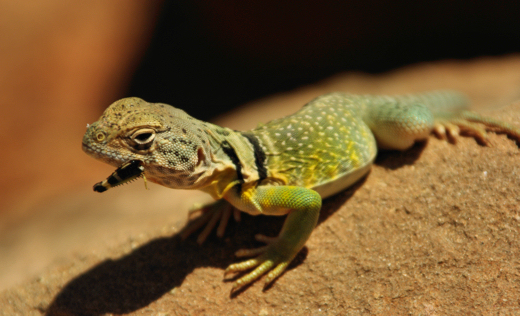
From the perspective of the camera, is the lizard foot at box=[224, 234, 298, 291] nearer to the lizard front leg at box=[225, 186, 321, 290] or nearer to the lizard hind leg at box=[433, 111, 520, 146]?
the lizard front leg at box=[225, 186, 321, 290]

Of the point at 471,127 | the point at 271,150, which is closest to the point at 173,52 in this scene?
the point at 271,150

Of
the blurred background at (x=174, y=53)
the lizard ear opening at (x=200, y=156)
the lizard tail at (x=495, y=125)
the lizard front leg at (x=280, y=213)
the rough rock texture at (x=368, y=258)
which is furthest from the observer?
the blurred background at (x=174, y=53)

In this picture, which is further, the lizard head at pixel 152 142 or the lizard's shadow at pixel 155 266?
the lizard's shadow at pixel 155 266

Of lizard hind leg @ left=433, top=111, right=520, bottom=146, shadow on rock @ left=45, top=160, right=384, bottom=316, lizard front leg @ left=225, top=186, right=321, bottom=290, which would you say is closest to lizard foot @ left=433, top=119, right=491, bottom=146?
lizard hind leg @ left=433, top=111, right=520, bottom=146

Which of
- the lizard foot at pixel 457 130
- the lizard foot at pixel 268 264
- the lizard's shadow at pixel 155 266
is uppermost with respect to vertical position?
the lizard foot at pixel 457 130

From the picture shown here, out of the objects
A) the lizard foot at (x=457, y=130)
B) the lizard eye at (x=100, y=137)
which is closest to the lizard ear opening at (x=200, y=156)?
the lizard eye at (x=100, y=137)

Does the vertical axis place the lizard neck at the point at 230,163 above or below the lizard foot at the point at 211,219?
above

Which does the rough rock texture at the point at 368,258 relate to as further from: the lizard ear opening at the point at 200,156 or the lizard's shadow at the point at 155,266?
the lizard ear opening at the point at 200,156
